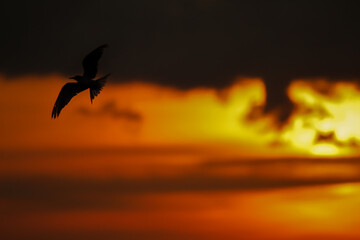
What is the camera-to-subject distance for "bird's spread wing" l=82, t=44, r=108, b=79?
3216 centimetres

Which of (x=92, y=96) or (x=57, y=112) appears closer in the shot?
(x=92, y=96)

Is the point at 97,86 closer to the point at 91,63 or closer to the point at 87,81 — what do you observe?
the point at 87,81

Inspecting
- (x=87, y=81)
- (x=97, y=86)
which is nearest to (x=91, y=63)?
(x=87, y=81)

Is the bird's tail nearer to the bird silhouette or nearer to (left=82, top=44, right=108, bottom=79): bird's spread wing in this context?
the bird silhouette

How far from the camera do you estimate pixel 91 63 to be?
106 ft

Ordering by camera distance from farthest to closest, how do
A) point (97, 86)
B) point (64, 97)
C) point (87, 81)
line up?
point (64, 97) < point (87, 81) < point (97, 86)

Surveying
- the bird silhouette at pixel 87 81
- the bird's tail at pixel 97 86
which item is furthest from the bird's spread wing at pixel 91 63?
the bird's tail at pixel 97 86

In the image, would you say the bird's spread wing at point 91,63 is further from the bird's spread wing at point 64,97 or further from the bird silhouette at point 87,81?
the bird's spread wing at point 64,97

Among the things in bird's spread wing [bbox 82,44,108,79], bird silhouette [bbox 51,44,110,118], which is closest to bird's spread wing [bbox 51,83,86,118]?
bird silhouette [bbox 51,44,110,118]

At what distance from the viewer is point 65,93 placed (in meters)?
33.9

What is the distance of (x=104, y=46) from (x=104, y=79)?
1658 millimetres

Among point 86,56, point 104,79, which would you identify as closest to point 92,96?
point 104,79

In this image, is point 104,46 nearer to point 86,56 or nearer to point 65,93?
point 86,56

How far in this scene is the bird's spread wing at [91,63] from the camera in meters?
32.2
